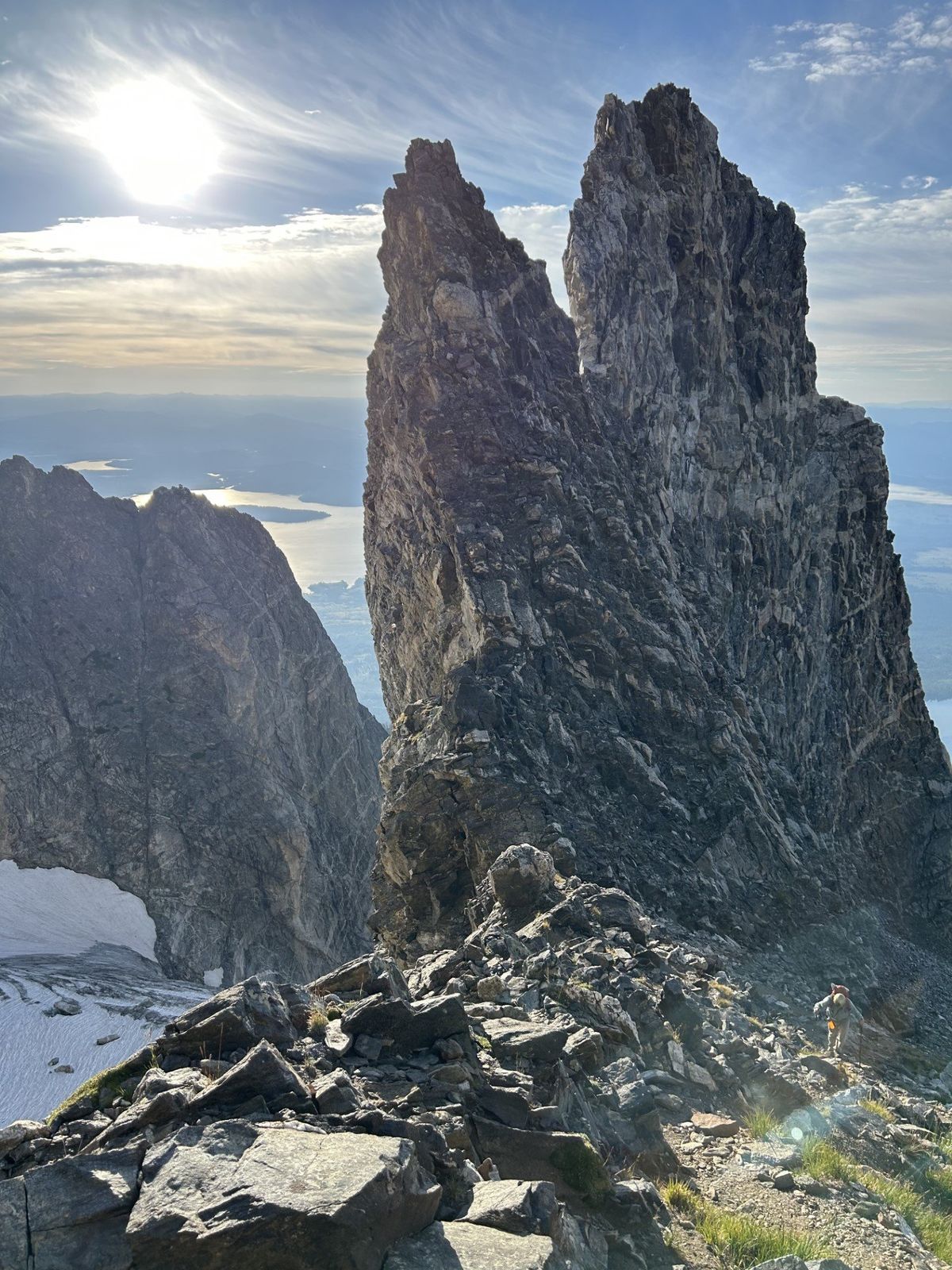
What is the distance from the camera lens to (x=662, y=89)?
6391 centimetres

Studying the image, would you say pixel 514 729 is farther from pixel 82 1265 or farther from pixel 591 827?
pixel 82 1265

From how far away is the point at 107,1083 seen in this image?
46.1ft

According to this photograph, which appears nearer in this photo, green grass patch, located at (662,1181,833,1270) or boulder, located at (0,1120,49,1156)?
boulder, located at (0,1120,49,1156)

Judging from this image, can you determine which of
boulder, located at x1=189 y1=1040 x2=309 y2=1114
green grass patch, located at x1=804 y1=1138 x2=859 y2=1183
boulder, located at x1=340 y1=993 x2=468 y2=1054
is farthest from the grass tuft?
boulder, located at x1=189 y1=1040 x2=309 y2=1114

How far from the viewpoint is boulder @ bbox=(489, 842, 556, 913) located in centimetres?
3106

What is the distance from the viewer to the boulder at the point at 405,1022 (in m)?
16.4

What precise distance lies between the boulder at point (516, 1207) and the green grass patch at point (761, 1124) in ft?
27.3

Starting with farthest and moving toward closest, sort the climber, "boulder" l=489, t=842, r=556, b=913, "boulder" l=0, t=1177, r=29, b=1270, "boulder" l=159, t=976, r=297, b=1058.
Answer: "boulder" l=489, t=842, r=556, b=913 < the climber < "boulder" l=159, t=976, r=297, b=1058 < "boulder" l=0, t=1177, r=29, b=1270

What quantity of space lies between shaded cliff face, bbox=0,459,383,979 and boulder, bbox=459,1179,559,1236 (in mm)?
96688

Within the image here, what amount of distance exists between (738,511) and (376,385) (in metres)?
26.2

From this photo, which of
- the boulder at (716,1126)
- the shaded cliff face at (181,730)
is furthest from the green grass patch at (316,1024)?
the shaded cliff face at (181,730)

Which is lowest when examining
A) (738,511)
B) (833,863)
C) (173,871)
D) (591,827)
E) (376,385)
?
(173,871)

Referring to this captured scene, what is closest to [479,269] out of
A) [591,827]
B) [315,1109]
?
[591,827]

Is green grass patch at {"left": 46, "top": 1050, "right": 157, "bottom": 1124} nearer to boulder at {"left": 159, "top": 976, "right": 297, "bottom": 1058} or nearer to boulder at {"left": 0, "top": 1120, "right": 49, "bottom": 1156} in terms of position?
boulder at {"left": 0, "top": 1120, "right": 49, "bottom": 1156}
